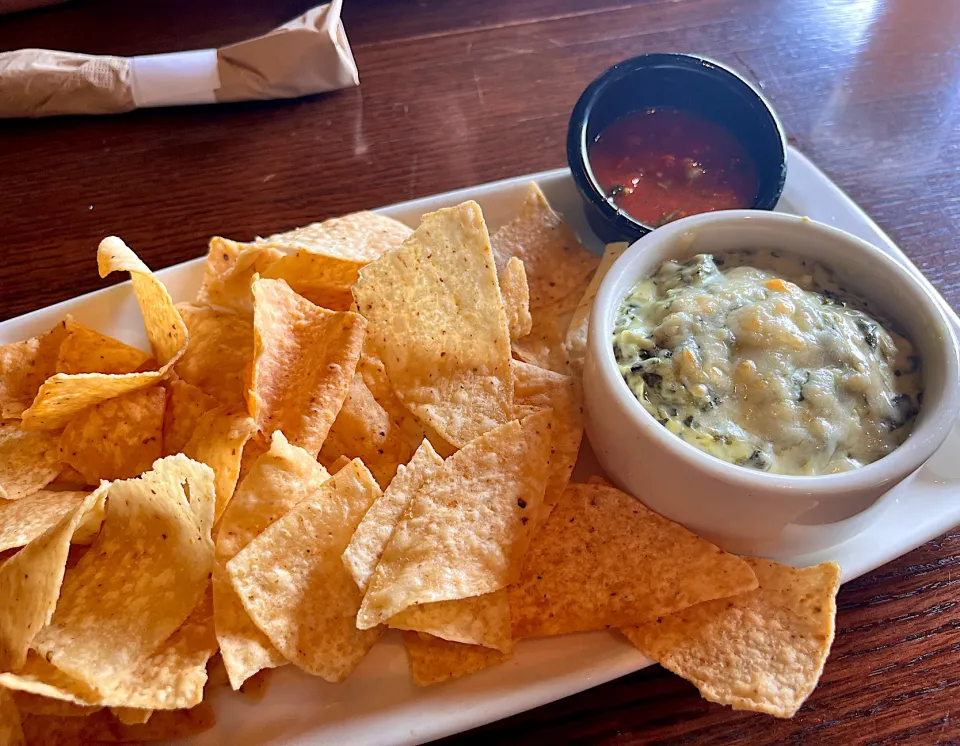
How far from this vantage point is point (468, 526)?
1193mm

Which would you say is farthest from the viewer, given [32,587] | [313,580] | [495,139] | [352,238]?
[495,139]

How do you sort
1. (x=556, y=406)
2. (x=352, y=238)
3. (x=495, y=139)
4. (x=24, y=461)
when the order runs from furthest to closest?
(x=495, y=139), (x=352, y=238), (x=556, y=406), (x=24, y=461)

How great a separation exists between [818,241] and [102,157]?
162cm

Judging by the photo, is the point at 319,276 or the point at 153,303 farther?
Result: the point at 319,276

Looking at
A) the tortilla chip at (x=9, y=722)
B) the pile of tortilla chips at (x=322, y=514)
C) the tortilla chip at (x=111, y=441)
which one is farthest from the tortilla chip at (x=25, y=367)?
the tortilla chip at (x=9, y=722)

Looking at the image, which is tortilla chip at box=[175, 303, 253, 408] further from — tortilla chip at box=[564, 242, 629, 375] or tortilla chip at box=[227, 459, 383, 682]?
tortilla chip at box=[564, 242, 629, 375]

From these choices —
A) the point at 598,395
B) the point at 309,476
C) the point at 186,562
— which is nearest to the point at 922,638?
the point at 598,395

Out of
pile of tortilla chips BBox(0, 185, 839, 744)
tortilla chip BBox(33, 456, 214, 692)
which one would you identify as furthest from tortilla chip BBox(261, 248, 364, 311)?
tortilla chip BBox(33, 456, 214, 692)

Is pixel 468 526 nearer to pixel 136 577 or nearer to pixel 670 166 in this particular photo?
pixel 136 577

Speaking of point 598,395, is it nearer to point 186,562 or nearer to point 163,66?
point 186,562

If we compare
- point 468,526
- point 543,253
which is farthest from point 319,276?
point 468,526

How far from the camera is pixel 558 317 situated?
1.56m

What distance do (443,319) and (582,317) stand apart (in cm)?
28

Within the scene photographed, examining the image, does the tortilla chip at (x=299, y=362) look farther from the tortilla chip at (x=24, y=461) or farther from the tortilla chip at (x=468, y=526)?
the tortilla chip at (x=24, y=461)
